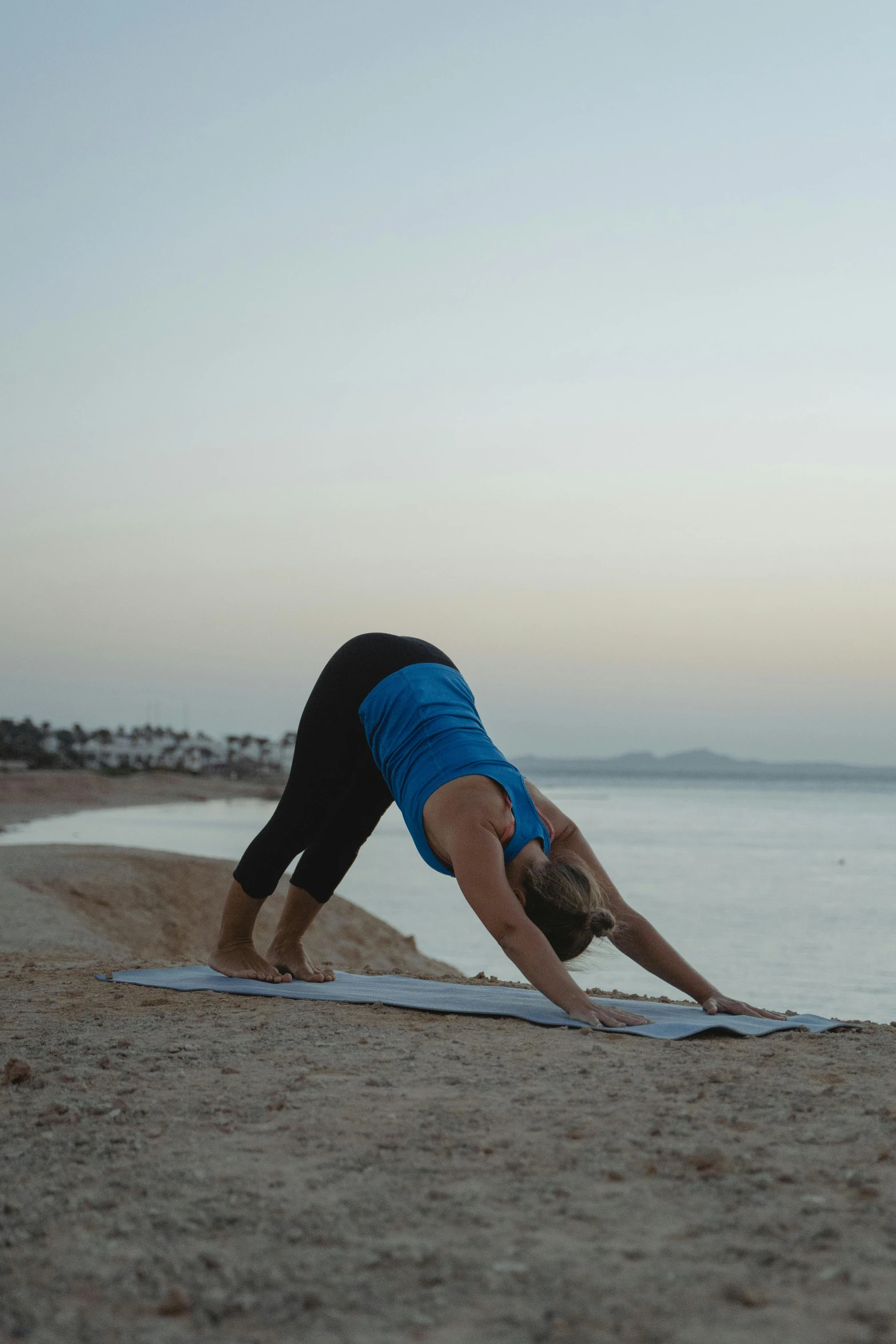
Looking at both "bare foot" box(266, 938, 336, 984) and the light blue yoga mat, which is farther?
"bare foot" box(266, 938, 336, 984)

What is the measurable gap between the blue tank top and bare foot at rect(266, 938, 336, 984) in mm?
1032

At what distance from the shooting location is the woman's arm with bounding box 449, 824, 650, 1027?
3631 millimetres

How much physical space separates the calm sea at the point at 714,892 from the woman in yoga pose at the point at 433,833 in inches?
17.3

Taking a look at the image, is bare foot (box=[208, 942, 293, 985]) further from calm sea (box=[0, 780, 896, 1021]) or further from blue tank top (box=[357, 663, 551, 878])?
calm sea (box=[0, 780, 896, 1021])

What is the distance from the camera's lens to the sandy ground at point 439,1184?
1750 mm

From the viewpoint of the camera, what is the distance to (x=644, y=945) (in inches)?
159

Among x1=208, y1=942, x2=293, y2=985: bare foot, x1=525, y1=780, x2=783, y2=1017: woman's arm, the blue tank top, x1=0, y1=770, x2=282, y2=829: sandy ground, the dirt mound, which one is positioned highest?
the blue tank top

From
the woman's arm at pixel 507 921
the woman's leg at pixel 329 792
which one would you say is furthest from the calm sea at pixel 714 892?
the woman's leg at pixel 329 792

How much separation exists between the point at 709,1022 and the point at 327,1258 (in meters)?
2.29

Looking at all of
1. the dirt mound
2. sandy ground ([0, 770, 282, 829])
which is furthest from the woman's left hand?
sandy ground ([0, 770, 282, 829])

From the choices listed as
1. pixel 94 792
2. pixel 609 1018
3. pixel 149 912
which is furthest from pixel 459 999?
pixel 94 792

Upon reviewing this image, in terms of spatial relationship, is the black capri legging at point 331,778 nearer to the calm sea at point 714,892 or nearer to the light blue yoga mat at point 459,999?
the light blue yoga mat at point 459,999

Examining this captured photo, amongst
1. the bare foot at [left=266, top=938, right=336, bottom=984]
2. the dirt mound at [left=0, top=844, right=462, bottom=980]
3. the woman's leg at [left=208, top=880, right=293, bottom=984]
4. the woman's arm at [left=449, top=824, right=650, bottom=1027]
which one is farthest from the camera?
the dirt mound at [left=0, top=844, right=462, bottom=980]

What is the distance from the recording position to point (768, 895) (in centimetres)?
1962
